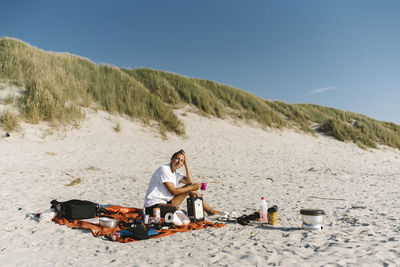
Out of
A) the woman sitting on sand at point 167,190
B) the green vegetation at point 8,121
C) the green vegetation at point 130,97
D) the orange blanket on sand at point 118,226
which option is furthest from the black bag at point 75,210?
the green vegetation at point 130,97

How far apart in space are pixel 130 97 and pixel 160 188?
1139 centimetres

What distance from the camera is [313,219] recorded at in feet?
14.4

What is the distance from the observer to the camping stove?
14.3ft

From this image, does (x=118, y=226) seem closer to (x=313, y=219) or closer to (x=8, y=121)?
(x=313, y=219)

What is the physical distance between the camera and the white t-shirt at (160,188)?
4.94m

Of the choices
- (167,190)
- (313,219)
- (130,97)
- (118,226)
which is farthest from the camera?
(130,97)

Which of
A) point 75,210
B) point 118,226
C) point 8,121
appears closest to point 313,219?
point 118,226

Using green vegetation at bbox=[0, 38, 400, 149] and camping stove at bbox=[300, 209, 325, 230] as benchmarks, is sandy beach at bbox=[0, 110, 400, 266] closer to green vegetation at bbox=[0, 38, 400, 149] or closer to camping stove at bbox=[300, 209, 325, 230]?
camping stove at bbox=[300, 209, 325, 230]

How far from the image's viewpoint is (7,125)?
10539 millimetres

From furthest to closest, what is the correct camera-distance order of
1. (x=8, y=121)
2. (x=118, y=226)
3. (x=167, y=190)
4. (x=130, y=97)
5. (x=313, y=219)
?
(x=130, y=97), (x=8, y=121), (x=167, y=190), (x=118, y=226), (x=313, y=219)

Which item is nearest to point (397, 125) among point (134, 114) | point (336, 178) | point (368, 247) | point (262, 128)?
point (262, 128)

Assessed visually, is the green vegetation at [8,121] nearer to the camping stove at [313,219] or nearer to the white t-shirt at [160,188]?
the white t-shirt at [160,188]

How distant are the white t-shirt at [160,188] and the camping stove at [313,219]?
7.40ft

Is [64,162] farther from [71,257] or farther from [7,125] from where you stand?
[71,257]
